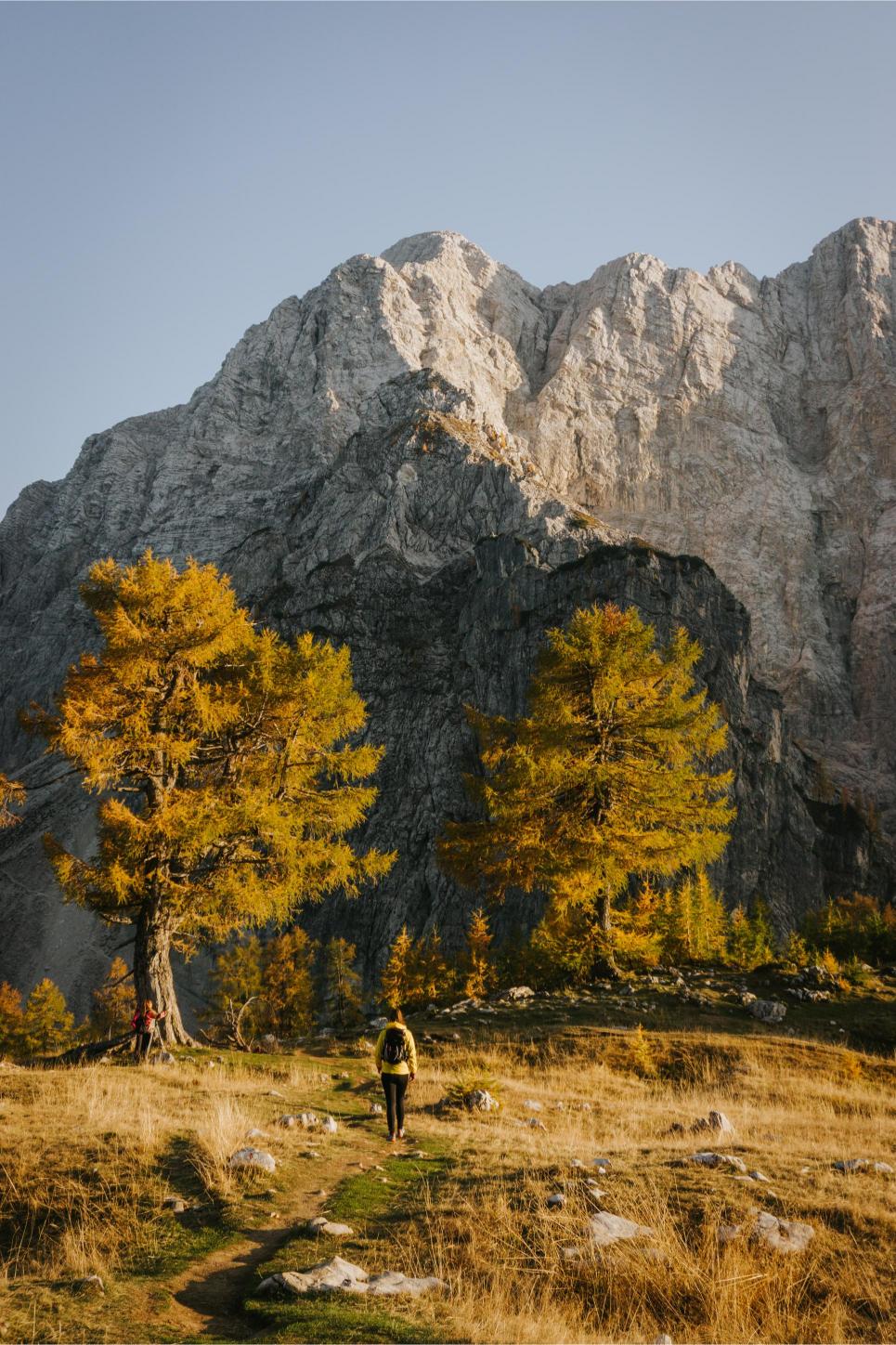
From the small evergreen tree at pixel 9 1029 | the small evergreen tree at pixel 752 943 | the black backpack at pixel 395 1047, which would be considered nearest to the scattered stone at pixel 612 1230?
the black backpack at pixel 395 1047

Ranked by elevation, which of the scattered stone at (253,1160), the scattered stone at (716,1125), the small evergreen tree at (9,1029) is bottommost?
the small evergreen tree at (9,1029)

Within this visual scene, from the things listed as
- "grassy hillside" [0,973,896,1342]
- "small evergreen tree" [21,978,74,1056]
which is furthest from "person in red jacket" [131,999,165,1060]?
"small evergreen tree" [21,978,74,1056]

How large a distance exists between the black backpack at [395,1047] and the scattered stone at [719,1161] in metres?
3.78

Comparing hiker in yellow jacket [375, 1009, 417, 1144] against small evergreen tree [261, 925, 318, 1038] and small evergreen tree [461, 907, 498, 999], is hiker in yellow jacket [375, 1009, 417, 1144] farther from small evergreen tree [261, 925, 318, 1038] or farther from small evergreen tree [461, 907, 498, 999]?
small evergreen tree [261, 925, 318, 1038]

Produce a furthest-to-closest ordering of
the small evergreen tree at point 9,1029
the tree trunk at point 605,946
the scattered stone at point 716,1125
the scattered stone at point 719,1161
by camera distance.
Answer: the small evergreen tree at point 9,1029 < the tree trunk at point 605,946 < the scattered stone at point 716,1125 < the scattered stone at point 719,1161

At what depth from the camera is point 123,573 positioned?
702 inches

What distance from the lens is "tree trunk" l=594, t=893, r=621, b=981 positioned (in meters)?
22.1

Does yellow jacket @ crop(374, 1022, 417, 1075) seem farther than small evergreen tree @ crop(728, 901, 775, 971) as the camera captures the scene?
No

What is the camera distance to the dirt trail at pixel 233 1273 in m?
5.34

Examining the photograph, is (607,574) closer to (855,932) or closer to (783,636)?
(783,636)

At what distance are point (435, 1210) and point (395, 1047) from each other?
3541mm

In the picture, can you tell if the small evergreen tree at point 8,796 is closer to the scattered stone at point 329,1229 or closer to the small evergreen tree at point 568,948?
the scattered stone at point 329,1229

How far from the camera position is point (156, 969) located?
641 inches

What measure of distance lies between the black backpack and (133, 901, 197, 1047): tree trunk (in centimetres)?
710
